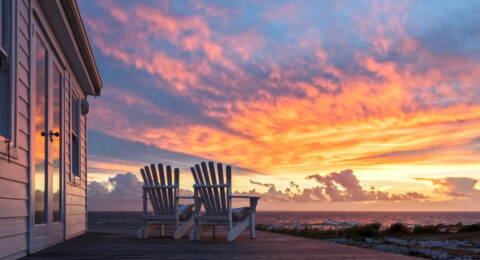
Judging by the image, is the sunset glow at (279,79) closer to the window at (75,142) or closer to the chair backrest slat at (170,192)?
the chair backrest slat at (170,192)

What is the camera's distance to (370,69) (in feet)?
40.3

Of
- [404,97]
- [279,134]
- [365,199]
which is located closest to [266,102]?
[279,134]

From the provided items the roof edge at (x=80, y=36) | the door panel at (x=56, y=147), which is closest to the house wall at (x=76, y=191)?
the roof edge at (x=80, y=36)

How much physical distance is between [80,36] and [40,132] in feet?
6.38

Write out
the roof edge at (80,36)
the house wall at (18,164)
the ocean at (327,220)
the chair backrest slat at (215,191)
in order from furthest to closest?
the ocean at (327,220) < the chair backrest slat at (215,191) < the roof edge at (80,36) < the house wall at (18,164)

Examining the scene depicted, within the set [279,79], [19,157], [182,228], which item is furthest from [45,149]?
[279,79]

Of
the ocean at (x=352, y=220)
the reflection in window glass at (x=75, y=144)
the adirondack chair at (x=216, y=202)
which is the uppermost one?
the reflection in window glass at (x=75, y=144)

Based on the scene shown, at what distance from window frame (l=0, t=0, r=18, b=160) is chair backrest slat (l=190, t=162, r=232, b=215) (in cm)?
326

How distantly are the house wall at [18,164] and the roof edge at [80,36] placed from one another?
103 cm

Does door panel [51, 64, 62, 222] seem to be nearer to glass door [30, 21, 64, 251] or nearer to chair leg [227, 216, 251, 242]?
glass door [30, 21, 64, 251]

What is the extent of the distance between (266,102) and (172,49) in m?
3.48

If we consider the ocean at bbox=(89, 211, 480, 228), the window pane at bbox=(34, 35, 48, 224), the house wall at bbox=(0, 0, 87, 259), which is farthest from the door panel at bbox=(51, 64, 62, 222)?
the ocean at bbox=(89, 211, 480, 228)

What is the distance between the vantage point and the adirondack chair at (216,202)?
Answer: 6.43m

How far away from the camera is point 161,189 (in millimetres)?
7195
